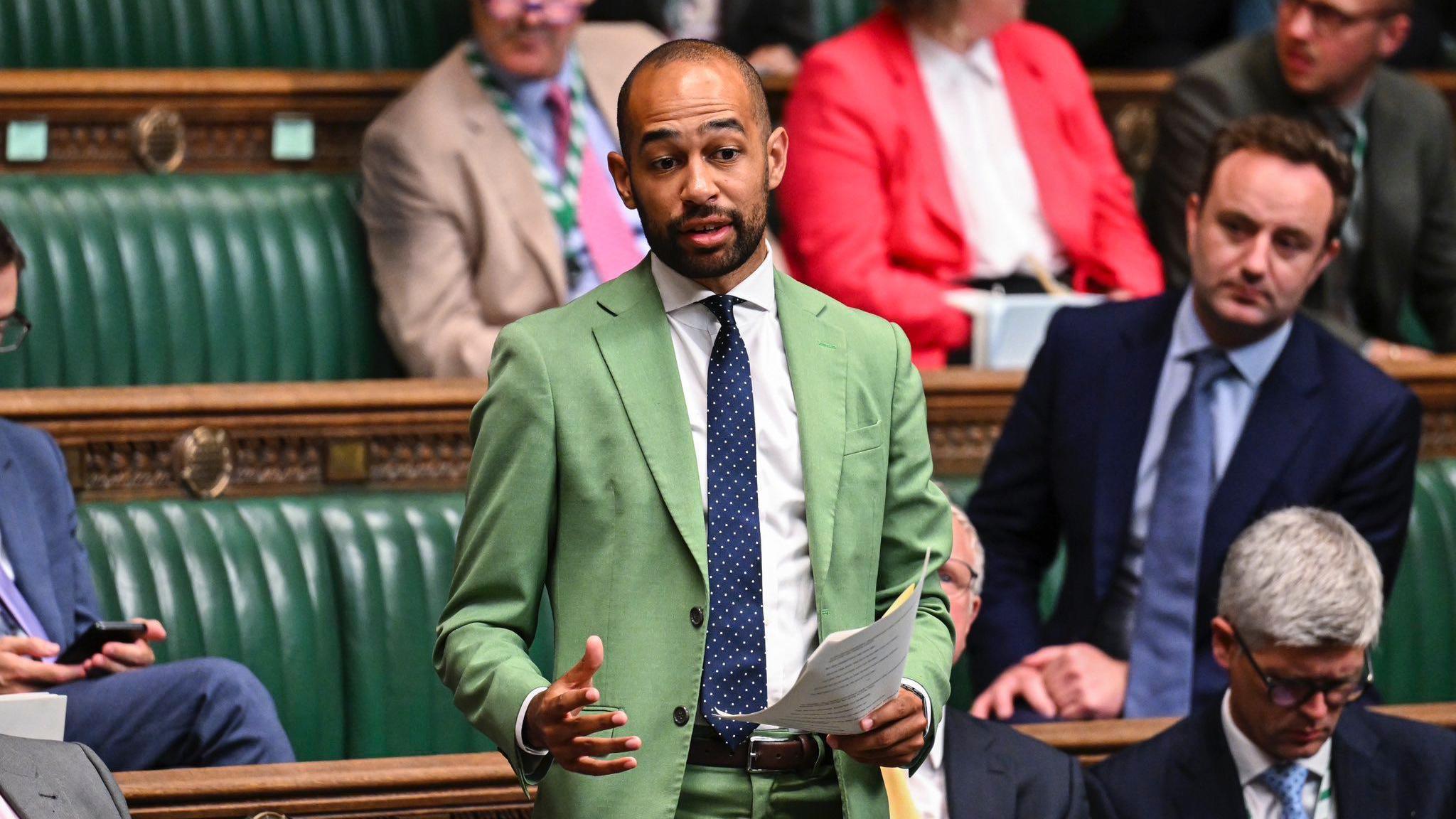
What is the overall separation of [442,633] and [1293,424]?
112 cm

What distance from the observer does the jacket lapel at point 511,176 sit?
8.27 ft

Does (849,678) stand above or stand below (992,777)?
above

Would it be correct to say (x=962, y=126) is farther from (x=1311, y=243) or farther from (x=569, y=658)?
(x=569, y=658)

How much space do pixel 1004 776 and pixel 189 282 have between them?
50.1 inches

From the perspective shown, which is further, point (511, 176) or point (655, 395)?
point (511, 176)

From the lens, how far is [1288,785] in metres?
1.79

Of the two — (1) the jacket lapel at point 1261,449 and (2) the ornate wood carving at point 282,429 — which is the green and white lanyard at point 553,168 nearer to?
(2) the ornate wood carving at point 282,429

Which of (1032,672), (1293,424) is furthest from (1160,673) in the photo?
(1293,424)

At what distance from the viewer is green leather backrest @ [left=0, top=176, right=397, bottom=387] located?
2451 millimetres

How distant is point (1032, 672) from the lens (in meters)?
2.06

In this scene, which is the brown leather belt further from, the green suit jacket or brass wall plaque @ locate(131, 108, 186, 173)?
brass wall plaque @ locate(131, 108, 186, 173)

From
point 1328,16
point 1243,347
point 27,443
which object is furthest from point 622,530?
point 1328,16

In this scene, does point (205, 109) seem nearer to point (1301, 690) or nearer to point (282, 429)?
point (282, 429)

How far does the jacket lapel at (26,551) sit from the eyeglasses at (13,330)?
10cm
